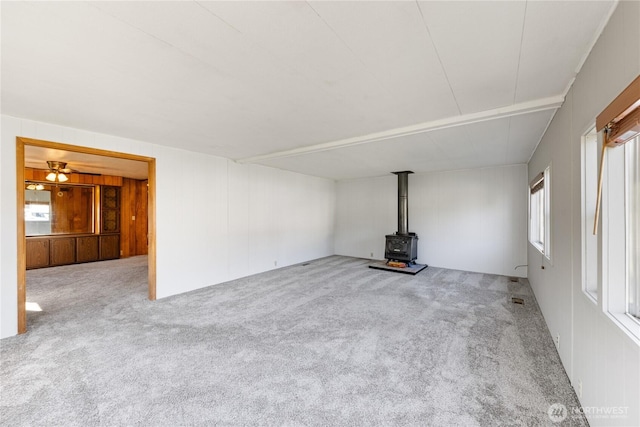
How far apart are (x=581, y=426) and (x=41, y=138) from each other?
5.39m

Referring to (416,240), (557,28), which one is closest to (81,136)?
(557,28)

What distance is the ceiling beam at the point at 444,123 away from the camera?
7.68ft

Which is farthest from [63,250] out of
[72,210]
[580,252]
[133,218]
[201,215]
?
[580,252]

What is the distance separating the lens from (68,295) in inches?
163

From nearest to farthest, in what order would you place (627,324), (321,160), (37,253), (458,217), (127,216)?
(627,324)
(321,160)
(458,217)
(37,253)
(127,216)

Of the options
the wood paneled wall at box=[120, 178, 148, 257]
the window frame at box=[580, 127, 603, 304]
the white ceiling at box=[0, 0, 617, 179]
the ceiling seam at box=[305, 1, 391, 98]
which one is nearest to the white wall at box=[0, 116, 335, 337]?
the white ceiling at box=[0, 0, 617, 179]

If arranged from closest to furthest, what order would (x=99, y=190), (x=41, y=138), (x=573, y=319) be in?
(x=573, y=319), (x=41, y=138), (x=99, y=190)

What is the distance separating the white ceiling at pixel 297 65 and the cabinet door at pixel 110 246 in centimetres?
545

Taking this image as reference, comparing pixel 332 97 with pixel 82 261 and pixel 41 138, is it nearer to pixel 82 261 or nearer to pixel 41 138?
pixel 41 138

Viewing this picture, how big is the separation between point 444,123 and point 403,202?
11.4 feet

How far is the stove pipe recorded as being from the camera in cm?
616

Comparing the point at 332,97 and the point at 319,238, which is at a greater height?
the point at 332,97

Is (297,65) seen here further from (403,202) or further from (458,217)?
(458,217)

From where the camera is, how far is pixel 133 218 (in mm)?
8031
